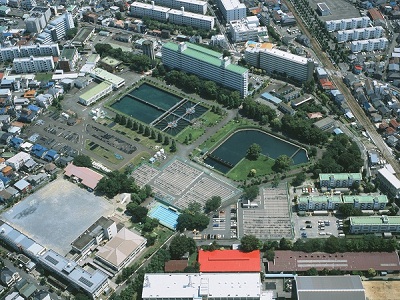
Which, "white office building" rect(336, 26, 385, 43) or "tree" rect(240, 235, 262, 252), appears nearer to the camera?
"tree" rect(240, 235, 262, 252)

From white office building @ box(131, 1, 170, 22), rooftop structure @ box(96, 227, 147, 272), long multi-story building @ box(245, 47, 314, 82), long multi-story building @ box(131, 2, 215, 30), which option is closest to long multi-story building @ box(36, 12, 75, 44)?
white office building @ box(131, 1, 170, 22)

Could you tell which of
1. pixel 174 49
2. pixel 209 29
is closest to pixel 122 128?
pixel 174 49

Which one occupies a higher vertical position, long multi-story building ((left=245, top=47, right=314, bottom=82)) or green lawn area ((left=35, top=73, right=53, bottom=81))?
long multi-story building ((left=245, top=47, right=314, bottom=82))

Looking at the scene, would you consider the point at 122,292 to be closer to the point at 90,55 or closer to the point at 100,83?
the point at 100,83

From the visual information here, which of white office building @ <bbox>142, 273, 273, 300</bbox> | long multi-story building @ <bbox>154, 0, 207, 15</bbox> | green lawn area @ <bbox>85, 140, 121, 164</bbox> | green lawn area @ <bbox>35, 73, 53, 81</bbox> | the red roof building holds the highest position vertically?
long multi-story building @ <bbox>154, 0, 207, 15</bbox>

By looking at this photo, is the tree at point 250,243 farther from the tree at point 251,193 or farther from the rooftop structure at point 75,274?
the rooftop structure at point 75,274

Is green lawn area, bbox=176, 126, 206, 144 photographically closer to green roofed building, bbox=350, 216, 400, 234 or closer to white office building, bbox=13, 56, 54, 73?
green roofed building, bbox=350, 216, 400, 234

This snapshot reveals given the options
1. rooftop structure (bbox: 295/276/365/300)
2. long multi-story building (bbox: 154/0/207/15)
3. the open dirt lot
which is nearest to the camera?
rooftop structure (bbox: 295/276/365/300)
